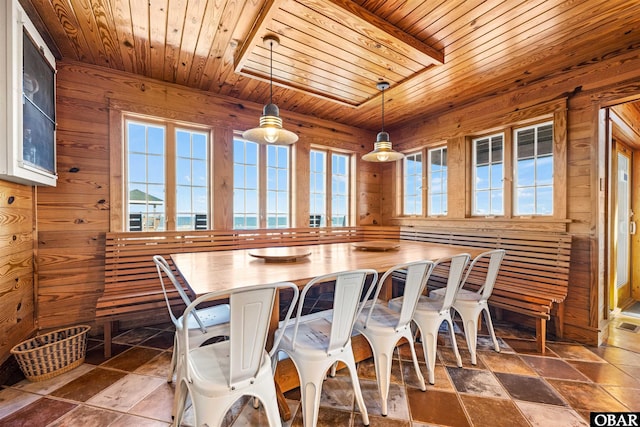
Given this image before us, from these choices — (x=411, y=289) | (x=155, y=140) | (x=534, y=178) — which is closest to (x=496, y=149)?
(x=534, y=178)

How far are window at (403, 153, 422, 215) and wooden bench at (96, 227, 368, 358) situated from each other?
7.47ft

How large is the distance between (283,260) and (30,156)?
1.92 metres

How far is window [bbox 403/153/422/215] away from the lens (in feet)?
13.7

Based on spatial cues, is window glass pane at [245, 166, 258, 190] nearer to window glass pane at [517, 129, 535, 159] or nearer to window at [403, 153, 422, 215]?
window at [403, 153, 422, 215]

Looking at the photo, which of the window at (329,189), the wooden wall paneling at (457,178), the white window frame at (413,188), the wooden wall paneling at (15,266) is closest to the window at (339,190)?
the window at (329,189)

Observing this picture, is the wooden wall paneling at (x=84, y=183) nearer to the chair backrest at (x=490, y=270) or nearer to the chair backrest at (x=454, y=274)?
the chair backrest at (x=454, y=274)

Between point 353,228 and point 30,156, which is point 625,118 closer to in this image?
point 353,228

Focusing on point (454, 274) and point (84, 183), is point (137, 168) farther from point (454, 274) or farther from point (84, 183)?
point (454, 274)

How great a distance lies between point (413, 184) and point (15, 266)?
4.43 meters

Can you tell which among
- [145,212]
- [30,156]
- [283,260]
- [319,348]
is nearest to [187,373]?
[319,348]

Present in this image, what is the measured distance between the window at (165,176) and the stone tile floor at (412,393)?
132 centimetres

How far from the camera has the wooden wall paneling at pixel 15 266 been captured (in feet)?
6.45

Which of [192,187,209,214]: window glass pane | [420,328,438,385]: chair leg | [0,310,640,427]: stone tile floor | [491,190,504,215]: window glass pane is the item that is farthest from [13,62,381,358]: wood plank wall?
[491,190,504,215]: window glass pane

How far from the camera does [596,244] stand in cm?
249
